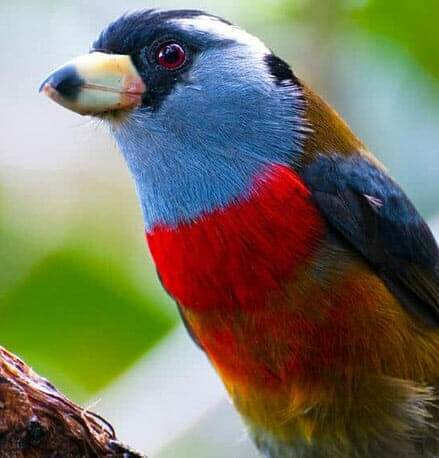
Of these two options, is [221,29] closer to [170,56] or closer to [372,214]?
[170,56]

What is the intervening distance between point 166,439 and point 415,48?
1.74 meters

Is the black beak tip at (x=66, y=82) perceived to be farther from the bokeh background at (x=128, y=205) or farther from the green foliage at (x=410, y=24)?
the green foliage at (x=410, y=24)

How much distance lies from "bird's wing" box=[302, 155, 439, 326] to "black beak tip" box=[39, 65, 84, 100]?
73cm

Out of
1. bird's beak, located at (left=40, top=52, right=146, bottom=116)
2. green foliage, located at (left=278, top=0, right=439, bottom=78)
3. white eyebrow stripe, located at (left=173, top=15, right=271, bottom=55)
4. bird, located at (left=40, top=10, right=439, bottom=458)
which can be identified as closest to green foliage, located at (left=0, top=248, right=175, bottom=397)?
bird, located at (left=40, top=10, right=439, bottom=458)

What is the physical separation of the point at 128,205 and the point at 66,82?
146 centimetres

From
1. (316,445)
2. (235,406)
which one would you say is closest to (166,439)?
(235,406)

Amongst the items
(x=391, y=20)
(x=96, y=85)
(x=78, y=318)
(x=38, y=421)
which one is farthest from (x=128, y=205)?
(x=38, y=421)

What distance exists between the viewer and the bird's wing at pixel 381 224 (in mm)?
3736

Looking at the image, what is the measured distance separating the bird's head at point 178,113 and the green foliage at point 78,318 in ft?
2.57

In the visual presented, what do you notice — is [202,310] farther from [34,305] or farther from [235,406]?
[34,305]

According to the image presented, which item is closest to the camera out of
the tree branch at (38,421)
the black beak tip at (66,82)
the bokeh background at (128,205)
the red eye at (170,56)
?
the tree branch at (38,421)

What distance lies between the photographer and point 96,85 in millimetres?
3619

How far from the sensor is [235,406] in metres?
3.91

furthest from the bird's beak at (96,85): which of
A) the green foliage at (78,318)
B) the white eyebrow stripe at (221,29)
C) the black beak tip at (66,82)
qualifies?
the green foliage at (78,318)
